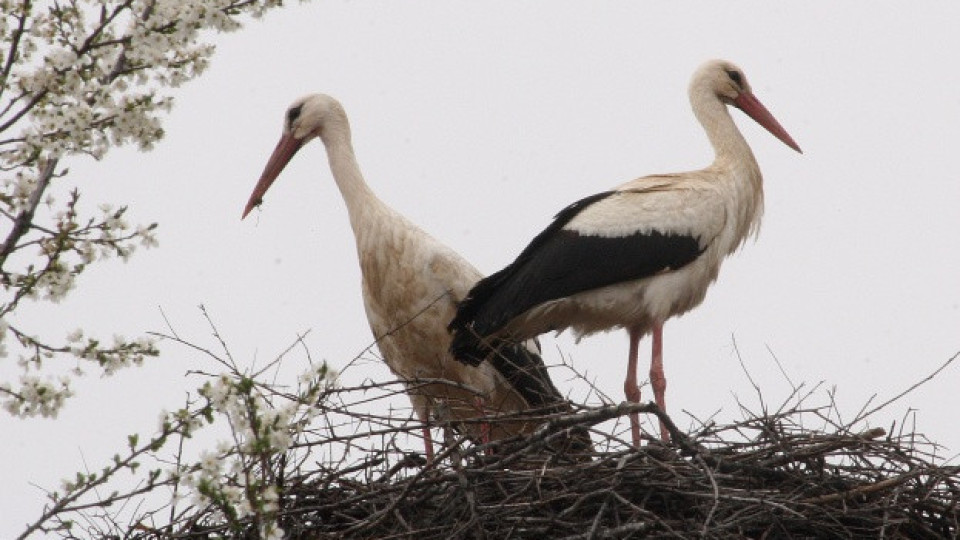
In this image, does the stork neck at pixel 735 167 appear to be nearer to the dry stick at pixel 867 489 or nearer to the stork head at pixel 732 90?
the stork head at pixel 732 90

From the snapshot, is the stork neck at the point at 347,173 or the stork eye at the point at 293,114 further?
the stork eye at the point at 293,114

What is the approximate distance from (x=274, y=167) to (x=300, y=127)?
0.81ft

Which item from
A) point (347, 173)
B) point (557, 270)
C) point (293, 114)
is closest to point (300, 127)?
point (293, 114)

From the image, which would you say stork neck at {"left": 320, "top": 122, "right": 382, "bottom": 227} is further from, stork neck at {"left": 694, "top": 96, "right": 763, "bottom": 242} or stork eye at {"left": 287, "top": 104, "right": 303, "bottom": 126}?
stork neck at {"left": 694, "top": 96, "right": 763, "bottom": 242}

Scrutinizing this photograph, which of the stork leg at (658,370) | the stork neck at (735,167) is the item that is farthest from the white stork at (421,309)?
the stork neck at (735,167)

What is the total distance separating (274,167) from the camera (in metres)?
8.05

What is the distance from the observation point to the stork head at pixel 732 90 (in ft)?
26.3

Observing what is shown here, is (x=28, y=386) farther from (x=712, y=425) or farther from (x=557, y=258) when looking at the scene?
(x=557, y=258)

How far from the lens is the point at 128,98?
4.38 m

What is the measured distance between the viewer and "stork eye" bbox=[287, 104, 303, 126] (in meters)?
8.05

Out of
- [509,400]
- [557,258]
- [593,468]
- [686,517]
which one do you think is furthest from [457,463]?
[509,400]

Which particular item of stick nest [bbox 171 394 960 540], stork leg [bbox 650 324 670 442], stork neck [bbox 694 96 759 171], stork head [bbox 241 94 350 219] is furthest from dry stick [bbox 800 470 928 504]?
stork head [bbox 241 94 350 219]

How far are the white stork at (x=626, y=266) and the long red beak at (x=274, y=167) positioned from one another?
5.18ft

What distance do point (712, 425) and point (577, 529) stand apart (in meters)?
0.66
